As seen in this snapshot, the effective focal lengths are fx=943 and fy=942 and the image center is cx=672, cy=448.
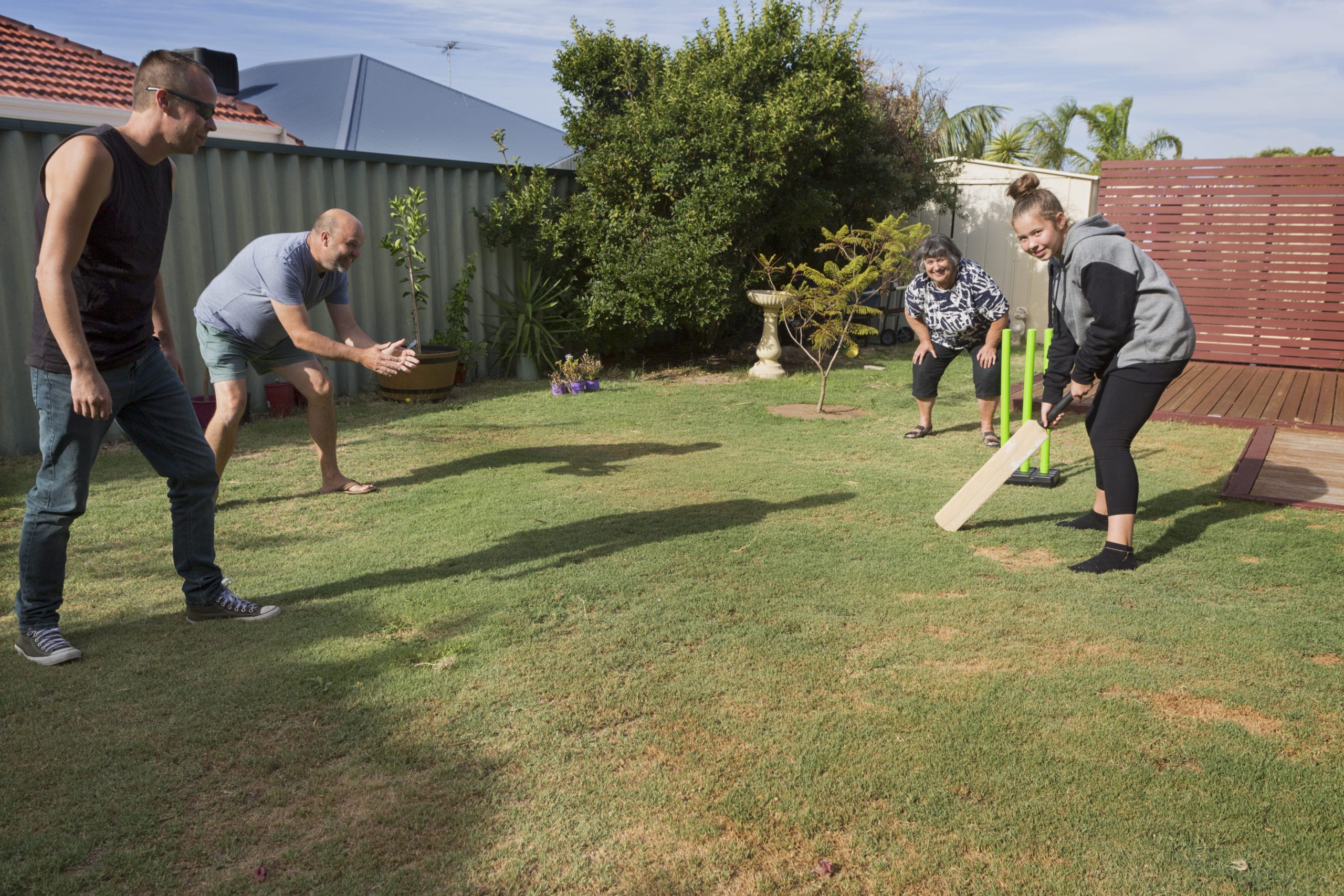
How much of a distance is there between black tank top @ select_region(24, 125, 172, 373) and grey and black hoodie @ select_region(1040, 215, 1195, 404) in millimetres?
3620

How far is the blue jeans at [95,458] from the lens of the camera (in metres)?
3.10

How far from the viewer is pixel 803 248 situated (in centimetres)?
1202

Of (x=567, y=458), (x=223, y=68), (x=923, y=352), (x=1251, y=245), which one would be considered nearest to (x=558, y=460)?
(x=567, y=458)

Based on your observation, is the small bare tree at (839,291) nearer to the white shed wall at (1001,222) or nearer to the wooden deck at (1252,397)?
the wooden deck at (1252,397)

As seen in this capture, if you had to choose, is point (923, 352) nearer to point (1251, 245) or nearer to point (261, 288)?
point (261, 288)

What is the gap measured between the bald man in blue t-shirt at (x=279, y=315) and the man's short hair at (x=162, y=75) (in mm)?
1570

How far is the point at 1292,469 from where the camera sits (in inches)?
237

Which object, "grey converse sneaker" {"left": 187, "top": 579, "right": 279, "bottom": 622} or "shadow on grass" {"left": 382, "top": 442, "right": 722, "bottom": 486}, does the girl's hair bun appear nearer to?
"shadow on grass" {"left": 382, "top": 442, "right": 722, "bottom": 486}

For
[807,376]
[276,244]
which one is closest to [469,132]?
[807,376]

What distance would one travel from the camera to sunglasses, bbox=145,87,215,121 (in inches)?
118

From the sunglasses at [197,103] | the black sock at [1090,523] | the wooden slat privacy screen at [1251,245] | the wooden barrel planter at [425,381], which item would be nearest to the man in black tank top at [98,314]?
the sunglasses at [197,103]

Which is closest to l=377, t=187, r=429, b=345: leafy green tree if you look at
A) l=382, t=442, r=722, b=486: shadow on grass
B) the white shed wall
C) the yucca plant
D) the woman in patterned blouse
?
the yucca plant

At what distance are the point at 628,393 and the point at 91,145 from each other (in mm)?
6506

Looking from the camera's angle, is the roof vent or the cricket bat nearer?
the cricket bat
